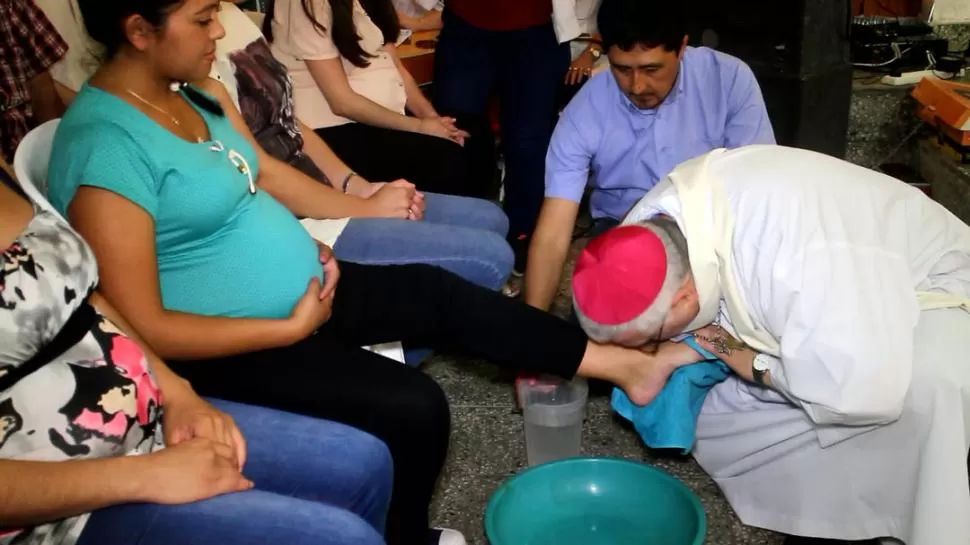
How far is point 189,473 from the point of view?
99 centimetres

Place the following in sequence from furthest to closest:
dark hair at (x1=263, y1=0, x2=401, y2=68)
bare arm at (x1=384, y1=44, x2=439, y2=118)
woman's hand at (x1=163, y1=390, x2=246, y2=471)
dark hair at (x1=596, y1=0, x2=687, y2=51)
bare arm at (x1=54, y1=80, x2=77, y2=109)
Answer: bare arm at (x1=384, y1=44, x2=439, y2=118), dark hair at (x1=263, y1=0, x2=401, y2=68), bare arm at (x1=54, y1=80, x2=77, y2=109), dark hair at (x1=596, y1=0, x2=687, y2=51), woman's hand at (x1=163, y1=390, x2=246, y2=471)

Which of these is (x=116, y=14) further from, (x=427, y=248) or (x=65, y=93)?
(x=65, y=93)

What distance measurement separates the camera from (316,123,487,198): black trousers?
223 centimetres

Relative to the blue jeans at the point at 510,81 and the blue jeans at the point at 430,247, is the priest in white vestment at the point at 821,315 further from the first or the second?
the blue jeans at the point at 510,81

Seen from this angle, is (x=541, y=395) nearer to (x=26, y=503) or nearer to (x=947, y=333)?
(x=947, y=333)

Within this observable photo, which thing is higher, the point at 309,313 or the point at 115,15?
the point at 115,15

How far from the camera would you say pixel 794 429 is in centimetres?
149

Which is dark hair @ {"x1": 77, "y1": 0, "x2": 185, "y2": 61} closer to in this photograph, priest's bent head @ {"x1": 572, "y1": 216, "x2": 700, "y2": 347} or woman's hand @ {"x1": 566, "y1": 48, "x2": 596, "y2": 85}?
priest's bent head @ {"x1": 572, "y1": 216, "x2": 700, "y2": 347}

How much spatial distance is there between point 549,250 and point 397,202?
0.34 meters

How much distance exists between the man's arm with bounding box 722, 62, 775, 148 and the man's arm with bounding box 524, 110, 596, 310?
0.31 m

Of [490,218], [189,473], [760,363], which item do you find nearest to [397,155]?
[490,218]

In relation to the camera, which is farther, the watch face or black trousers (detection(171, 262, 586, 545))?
the watch face

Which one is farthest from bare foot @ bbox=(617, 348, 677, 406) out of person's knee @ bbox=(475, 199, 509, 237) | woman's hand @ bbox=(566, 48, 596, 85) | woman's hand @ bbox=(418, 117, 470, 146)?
woman's hand @ bbox=(566, 48, 596, 85)

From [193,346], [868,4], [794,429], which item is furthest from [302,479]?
[868,4]
